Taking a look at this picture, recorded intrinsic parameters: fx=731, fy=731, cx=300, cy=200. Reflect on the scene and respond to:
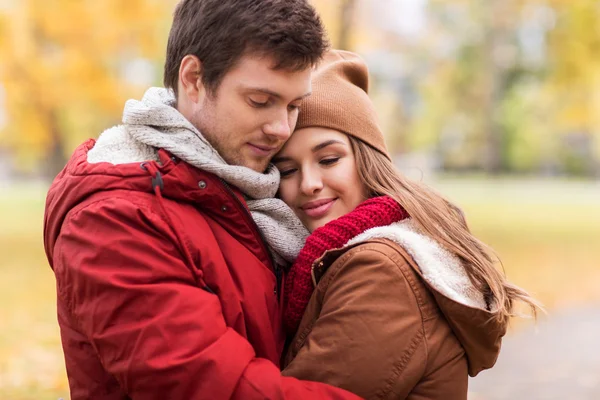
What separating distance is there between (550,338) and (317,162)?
656 centimetres

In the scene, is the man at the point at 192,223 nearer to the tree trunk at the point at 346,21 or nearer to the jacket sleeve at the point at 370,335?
the jacket sleeve at the point at 370,335

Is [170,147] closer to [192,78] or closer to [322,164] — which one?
[192,78]

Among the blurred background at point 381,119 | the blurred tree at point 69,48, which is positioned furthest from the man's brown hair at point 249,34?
the blurred tree at point 69,48

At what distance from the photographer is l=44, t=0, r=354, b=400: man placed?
89.3 inches

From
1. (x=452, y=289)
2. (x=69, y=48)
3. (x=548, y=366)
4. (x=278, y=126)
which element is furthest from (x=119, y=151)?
(x=69, y=48)

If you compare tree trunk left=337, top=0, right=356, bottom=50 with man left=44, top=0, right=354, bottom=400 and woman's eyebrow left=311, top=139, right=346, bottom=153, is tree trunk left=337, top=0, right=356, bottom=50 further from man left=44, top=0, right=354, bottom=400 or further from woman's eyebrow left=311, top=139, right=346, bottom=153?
man left=44, top=0, right=354, bottom=400

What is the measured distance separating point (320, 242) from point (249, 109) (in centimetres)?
58

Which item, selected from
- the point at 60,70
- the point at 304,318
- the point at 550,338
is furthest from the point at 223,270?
the point at 60,70

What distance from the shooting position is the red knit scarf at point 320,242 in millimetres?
2781

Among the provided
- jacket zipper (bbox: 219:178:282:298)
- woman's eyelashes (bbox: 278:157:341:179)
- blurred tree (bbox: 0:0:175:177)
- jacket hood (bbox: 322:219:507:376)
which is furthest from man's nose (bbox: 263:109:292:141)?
blurred tree (bbox: 0:0:175:177)

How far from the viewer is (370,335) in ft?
8.16

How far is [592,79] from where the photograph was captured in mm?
17328

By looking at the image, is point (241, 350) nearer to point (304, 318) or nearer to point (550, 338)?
point (304, 318)

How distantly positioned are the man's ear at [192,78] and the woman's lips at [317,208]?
71 centimetres
